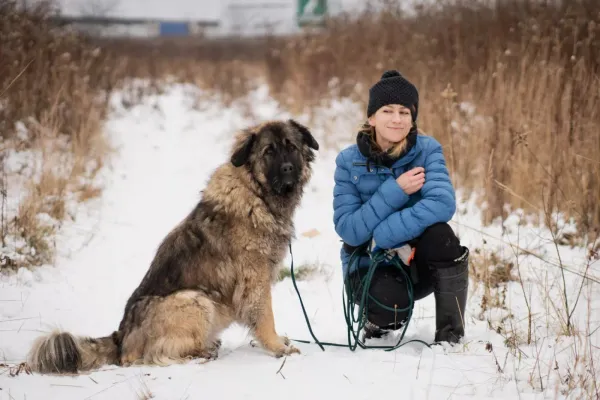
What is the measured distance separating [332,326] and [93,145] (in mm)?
5356

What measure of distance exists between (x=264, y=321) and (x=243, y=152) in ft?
3.26

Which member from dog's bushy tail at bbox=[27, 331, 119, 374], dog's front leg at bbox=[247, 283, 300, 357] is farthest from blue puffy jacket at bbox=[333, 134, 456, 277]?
dog's bushy tail at bbox=[27, 331, 119, 374]

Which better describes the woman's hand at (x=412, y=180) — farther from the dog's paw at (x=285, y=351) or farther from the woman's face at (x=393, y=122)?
the dog's paw at (x=285, y=351)

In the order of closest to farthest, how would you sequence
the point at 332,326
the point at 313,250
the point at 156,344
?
the point at 156,344, the point at 332,326, the point at 313,250

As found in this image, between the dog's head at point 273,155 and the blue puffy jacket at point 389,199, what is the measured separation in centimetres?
30

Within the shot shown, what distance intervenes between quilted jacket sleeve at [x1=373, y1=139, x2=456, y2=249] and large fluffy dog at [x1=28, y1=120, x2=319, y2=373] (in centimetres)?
66

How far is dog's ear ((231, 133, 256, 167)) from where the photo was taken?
→ 3270 millimetres

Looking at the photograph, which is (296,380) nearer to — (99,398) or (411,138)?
(99,398)

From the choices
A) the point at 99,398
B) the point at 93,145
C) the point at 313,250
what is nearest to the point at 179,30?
the point at 93,145

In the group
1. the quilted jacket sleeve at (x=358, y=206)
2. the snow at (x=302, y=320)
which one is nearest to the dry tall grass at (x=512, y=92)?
Answer: the snow at (x=302, y=320)

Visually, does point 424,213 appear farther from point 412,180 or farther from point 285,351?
point 285,351

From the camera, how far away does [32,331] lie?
11.3ft

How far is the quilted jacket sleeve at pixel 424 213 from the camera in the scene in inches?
117

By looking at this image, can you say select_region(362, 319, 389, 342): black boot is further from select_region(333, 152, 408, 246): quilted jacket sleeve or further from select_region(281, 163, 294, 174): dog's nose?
select_region(281, 163, 294, 174): dog's nose
